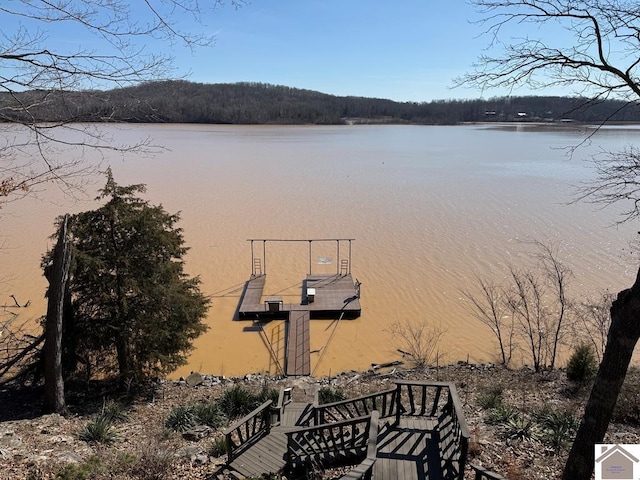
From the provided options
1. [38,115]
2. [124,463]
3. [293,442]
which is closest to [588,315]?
[293,442]

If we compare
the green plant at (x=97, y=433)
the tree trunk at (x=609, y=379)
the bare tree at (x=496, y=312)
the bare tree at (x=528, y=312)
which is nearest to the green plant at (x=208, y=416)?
the green plant at (x=97, y=433)

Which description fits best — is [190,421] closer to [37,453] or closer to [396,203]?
[37,453]

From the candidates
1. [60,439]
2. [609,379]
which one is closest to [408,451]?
[609,379]

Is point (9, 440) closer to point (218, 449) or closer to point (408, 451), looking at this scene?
point (218, 449)

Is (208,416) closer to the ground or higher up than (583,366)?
closer to the ground

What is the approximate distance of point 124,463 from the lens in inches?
255

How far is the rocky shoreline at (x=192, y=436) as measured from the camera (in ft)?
21.5

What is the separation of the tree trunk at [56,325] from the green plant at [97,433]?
78.3 inches

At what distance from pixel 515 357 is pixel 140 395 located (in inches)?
462

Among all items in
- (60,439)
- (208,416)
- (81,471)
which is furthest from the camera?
(208,416)

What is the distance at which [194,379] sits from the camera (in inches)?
515

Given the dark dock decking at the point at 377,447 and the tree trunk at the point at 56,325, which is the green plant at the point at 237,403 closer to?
the dark dock decking at the point at 377,447

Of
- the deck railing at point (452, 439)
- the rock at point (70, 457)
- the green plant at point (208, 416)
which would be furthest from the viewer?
the green plant at point (208, 416)

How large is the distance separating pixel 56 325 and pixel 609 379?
393 inches
